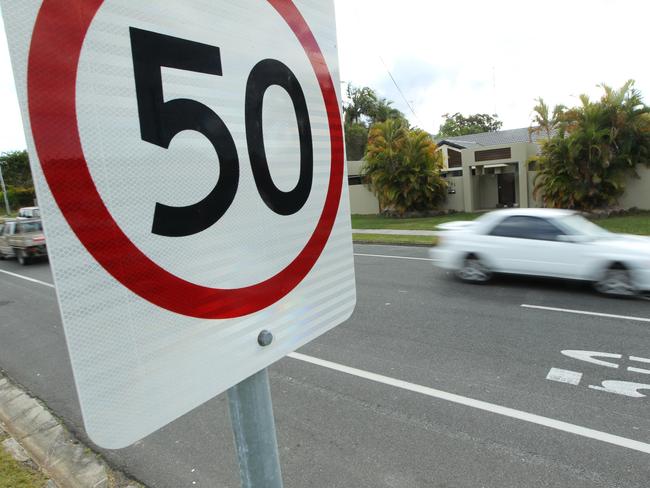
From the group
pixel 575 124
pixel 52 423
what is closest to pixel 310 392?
pixel 52 423

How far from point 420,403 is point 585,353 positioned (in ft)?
8.31

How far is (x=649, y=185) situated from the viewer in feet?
61.3

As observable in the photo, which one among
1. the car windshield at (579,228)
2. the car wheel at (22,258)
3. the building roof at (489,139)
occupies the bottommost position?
the car wheel at (22,258)

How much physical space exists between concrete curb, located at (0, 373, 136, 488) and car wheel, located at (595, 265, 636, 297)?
8.05m

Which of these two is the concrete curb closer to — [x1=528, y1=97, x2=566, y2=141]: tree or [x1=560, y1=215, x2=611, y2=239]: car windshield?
[x1=560, y1=215, x2=611, y2=239]: car windshield

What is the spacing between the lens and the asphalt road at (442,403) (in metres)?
3.51

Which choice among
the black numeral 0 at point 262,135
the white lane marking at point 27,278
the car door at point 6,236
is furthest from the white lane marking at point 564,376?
the car door at point 6,236

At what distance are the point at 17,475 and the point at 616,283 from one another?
29.2 feet

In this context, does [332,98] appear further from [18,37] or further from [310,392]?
[310,392]

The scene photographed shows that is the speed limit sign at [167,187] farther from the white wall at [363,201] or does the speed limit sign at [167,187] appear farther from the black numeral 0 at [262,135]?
the white wall at [363,201]

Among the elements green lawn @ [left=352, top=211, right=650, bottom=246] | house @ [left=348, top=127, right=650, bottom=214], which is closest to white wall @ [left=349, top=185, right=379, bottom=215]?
house @ [left=348, top=127, right=650, bottom=214]

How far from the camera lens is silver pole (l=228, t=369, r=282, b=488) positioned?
1.06 meters

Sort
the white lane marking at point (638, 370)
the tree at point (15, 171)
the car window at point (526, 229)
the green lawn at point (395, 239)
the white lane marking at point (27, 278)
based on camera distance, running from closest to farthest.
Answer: the white lane marking at point (638, 370), the car window at point (526, 229), the white lane marking at point (27, 278), the green lawn at point (395, 239), the tree at point (15, 171)

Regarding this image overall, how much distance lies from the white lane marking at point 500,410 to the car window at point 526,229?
521 centimetres
